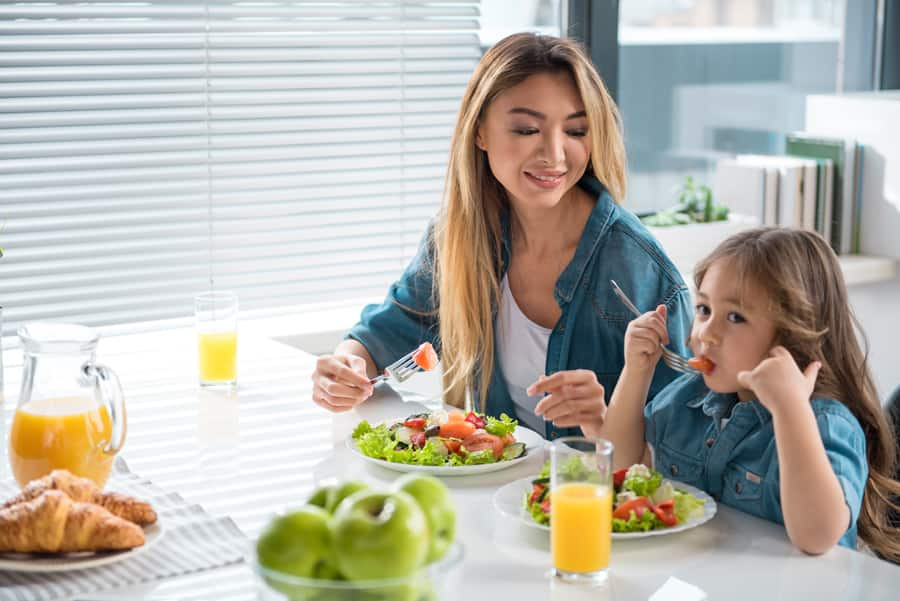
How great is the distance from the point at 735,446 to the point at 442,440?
1.28ft

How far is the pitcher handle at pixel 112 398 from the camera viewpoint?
1468 millimetres

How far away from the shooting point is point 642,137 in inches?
144

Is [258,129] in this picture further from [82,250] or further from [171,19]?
[82,250]

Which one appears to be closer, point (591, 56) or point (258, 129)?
point (258, 129)

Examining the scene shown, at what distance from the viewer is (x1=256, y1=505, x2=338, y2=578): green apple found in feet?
3.07

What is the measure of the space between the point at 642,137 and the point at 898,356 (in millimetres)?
989

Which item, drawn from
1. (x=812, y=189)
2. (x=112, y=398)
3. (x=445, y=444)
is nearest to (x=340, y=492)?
(x=112, y=398)

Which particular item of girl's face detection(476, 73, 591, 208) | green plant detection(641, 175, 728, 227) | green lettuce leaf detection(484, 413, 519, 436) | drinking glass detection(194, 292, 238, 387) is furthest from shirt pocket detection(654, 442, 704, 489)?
green plant detection(641, 175, 728, 227)

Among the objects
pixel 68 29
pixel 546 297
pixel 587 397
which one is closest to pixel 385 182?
pixel 68 29

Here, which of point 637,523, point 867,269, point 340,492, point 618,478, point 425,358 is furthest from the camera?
point 867,269

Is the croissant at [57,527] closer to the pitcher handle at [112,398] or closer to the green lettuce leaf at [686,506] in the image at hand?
the pitcher handle at [112,398]

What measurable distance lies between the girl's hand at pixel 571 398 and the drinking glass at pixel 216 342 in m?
0.64

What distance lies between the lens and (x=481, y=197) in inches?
90.0

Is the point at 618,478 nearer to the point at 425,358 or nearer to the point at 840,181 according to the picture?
the point at 425,358
